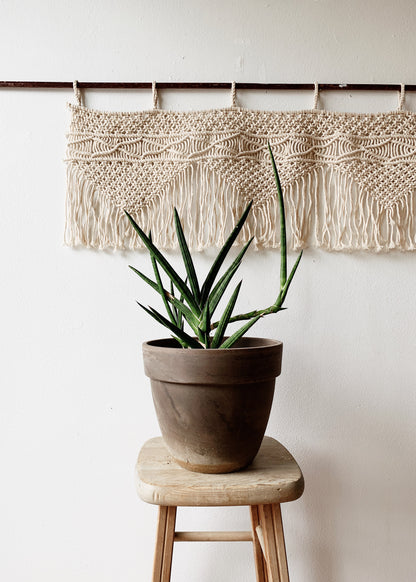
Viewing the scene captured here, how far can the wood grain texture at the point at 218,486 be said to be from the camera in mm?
735

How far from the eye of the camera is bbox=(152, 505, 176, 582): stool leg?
80 cm

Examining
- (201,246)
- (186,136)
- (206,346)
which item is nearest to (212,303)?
(206,346)

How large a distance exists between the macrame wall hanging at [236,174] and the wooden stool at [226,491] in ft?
1.45

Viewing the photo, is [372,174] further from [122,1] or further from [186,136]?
[122,1]

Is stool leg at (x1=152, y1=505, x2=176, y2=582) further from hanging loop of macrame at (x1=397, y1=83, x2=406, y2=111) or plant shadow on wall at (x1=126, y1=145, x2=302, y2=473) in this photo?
hanging loop of macrame at (x1=397, y1=83, x2=406, y2=111)

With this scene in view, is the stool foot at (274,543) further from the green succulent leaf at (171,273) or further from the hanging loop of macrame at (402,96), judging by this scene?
the hanging loop of macrame at (402,96)

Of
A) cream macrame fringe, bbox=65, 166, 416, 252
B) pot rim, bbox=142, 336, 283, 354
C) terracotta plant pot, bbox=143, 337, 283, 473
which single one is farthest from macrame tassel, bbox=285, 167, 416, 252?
terracotta plant pot, bbox=143, 337, 283, 473

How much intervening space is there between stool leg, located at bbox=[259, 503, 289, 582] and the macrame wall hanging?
51 cm

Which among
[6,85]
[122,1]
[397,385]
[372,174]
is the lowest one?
[397,385]

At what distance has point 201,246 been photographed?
1061mm

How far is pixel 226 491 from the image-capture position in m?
0.74

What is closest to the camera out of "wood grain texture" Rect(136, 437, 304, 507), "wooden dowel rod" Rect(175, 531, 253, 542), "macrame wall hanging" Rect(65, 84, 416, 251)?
"wood grain texture" Rect(136, 437, 304, 507)

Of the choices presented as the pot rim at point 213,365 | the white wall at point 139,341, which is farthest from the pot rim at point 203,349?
the white wall at point 139,341

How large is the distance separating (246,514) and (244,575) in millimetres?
135
